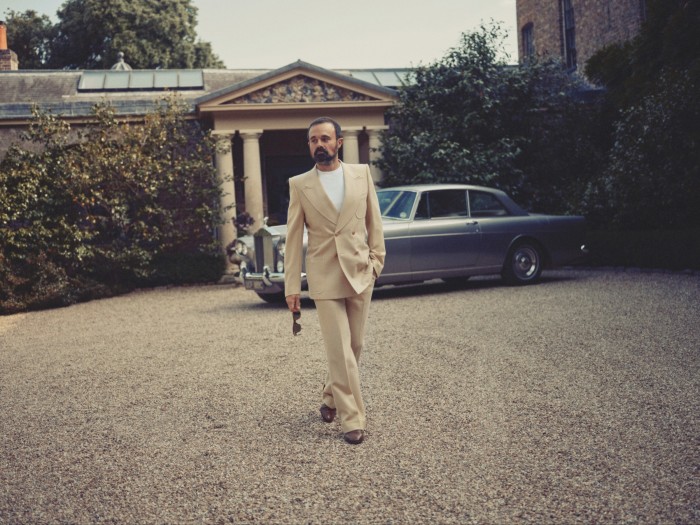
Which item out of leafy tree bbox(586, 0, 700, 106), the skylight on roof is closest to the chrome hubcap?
leafy tree bbox(586, 0, 700, 106)

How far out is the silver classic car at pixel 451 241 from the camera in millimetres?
11047

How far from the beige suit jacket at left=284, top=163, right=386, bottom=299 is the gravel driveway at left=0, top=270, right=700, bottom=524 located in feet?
2.95

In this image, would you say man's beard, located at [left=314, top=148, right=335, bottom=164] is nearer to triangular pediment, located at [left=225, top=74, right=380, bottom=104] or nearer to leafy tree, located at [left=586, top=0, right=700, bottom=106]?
leafy tree, located at [left=586, top=0, right=700, bottom=106]

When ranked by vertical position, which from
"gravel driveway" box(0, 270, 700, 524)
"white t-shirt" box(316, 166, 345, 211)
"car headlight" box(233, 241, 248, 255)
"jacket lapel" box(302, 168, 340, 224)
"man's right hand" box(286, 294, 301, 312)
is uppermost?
"white t-shirt" box(316, 166, 345, 211)

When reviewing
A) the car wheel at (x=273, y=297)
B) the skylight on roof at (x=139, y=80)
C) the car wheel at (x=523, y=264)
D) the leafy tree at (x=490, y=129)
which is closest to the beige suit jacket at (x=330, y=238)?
the car wheel at (x=273, y=297)

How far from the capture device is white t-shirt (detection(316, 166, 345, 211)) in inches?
174

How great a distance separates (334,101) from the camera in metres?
20.0

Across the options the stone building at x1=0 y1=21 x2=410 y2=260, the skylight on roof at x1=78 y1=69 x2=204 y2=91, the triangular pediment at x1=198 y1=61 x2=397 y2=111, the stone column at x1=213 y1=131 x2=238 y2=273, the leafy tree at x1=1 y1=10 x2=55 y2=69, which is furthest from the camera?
the leafy tree at x1=1 y1=10 x2=55 y2=69

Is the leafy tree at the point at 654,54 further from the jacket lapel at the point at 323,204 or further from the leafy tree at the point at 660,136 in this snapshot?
the jacket lapel at the point at 323,204

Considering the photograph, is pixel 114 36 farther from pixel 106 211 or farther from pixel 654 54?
pixel 654 54

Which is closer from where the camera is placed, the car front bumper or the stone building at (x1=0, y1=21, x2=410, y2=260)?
the car front bumper

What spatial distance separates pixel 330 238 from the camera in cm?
440

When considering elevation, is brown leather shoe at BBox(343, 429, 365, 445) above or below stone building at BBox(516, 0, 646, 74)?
below

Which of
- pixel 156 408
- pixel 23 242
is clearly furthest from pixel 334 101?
pixel 156 408
